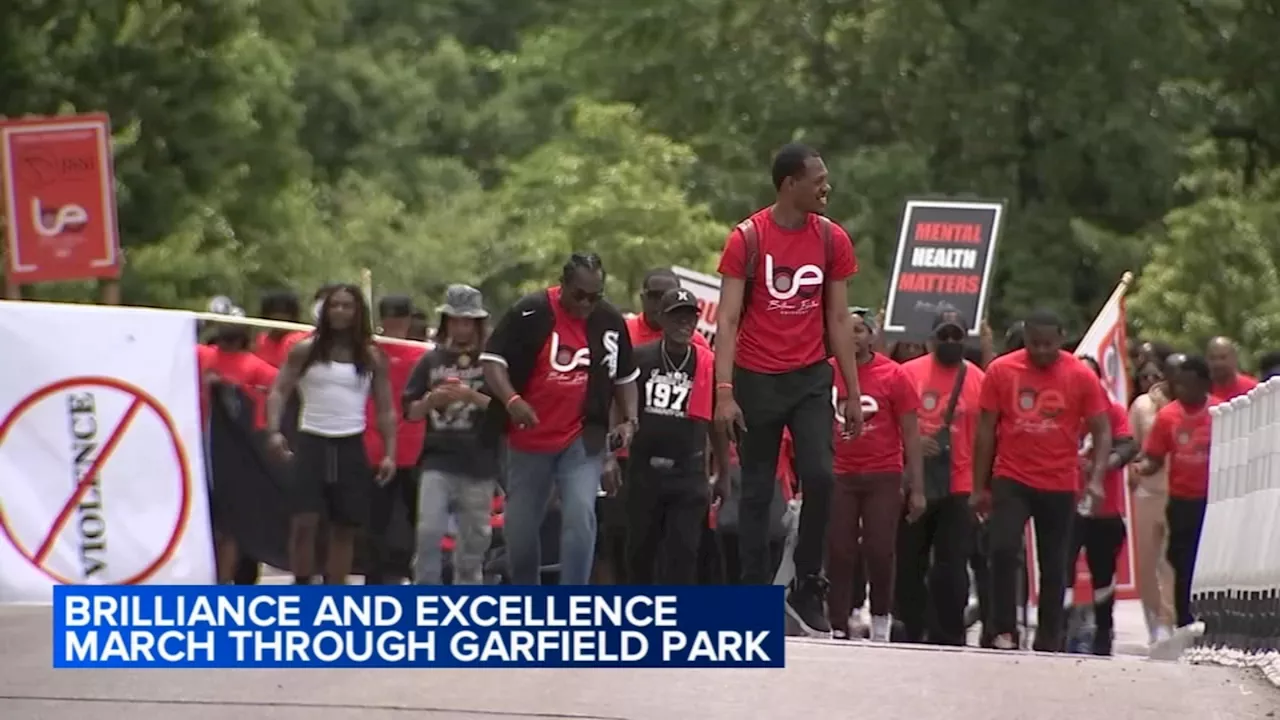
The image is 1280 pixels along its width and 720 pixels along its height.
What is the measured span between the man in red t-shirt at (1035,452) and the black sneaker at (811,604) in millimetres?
1776

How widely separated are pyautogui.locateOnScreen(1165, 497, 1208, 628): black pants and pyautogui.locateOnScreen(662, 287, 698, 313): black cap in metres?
4.22

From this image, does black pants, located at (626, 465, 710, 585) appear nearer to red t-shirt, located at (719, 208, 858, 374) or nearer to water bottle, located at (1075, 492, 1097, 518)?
red t-shirt, located at (719, 208, 858, 374)

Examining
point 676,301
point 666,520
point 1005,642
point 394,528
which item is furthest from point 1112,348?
point 676,301

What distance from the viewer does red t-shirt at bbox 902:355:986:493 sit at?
1659cm

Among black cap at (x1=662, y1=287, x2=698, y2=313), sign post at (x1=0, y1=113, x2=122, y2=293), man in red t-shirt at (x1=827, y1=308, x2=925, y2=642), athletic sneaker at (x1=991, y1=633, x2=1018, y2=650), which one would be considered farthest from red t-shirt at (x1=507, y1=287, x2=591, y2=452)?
sign post at (x1=0, y1=113, x2=122, y2=293)

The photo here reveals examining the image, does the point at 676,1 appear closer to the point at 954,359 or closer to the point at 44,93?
the point at 44,93

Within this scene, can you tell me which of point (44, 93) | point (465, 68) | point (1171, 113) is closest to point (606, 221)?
point (1171, 113)

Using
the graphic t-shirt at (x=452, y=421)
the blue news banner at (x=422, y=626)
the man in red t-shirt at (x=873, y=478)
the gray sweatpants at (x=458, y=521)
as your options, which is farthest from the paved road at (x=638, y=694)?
the graphic t-shirt at (x=452, y=421)

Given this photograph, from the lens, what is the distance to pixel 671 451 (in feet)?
49.2

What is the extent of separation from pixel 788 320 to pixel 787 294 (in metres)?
0.10

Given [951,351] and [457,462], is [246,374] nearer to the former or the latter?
[457,462]

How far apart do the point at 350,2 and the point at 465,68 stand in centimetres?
280

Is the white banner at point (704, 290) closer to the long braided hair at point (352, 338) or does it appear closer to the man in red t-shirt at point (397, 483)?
the man in red t-shirt at point (397, 483)

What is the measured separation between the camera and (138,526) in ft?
53.0
